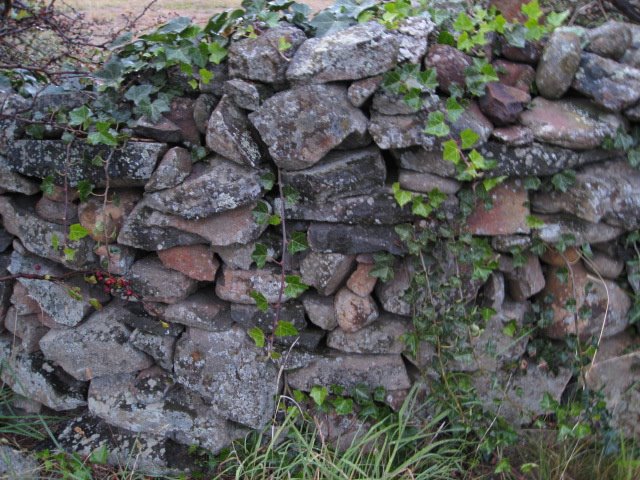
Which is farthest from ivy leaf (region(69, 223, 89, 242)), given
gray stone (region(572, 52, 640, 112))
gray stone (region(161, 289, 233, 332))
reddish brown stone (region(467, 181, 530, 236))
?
gray stone (region(572, 52, 640, 112))

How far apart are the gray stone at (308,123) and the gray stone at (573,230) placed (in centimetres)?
74

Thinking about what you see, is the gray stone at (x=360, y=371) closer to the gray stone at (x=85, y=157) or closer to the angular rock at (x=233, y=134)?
the angular rock at (x=233, y=134)

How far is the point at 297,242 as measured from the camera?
7.41ft

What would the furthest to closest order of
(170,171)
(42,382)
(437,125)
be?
Answer: (42,382) → (170,171) → (437,125)

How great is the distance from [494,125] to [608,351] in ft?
3.41

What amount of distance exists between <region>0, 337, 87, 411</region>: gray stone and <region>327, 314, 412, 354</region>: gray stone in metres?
1.26

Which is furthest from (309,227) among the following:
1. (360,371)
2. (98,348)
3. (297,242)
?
(98,348)

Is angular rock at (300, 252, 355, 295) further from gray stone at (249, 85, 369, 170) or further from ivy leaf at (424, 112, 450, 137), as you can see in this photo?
ivy leaf at (424, 112, 450, 137)

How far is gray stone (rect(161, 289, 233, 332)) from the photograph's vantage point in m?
2.42

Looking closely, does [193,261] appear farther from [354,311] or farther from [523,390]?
[523,390]

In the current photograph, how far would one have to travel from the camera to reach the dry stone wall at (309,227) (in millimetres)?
2102

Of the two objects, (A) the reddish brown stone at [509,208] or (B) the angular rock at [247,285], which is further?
(B) the angular rock at [247,285]

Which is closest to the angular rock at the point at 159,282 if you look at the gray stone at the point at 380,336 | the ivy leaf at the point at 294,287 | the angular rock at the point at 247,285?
the angular rock at the point at 247,285

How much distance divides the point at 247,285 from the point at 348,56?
0.94 m
